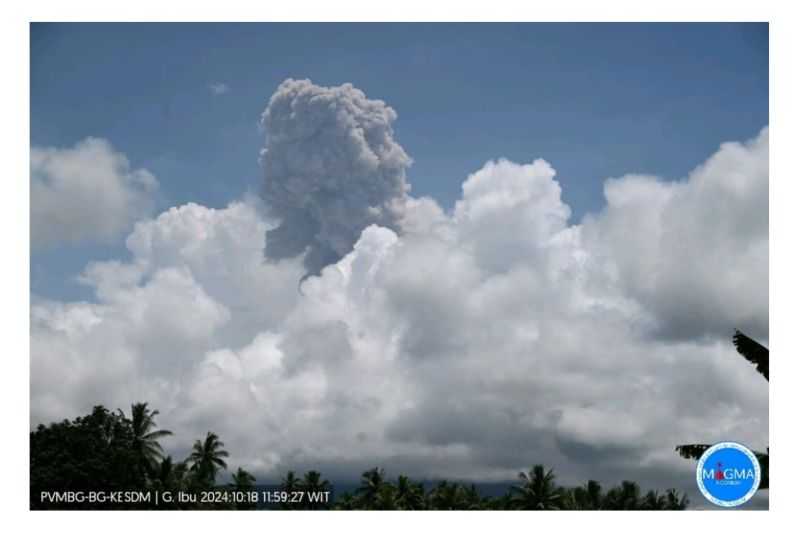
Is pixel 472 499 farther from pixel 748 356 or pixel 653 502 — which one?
pixel 748 356

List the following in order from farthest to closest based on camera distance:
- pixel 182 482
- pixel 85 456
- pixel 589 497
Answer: pixel 589 497, pixel 182 482, pixel 85 456

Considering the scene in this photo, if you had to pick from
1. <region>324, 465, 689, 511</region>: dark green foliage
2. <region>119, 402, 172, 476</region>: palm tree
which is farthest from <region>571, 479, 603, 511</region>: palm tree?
<region>119, 402, 172, 476</region>: palm tree

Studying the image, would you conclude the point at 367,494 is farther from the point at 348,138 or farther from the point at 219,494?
the point at 219,494

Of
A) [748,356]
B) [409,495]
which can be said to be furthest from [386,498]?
[748,356]

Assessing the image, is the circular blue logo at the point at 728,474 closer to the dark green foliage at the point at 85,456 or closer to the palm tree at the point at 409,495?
the dark green foliage at the point at 85,456

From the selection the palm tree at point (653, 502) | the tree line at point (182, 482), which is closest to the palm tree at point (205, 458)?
the tree line at point (182, 482)
